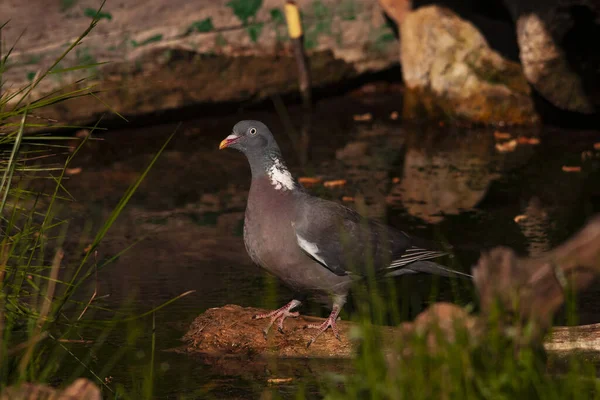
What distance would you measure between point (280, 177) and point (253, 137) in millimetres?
270

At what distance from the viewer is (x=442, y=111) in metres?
10.0

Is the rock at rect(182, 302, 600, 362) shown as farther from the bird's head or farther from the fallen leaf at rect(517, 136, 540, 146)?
the fallen leaf at rect(517, 136, 540, 146)

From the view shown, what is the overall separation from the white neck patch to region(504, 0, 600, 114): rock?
4.28 meters

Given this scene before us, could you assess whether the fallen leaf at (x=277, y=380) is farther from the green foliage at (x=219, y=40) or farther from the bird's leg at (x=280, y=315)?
the green foliage at (x=219, y=40)

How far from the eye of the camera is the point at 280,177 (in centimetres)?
526

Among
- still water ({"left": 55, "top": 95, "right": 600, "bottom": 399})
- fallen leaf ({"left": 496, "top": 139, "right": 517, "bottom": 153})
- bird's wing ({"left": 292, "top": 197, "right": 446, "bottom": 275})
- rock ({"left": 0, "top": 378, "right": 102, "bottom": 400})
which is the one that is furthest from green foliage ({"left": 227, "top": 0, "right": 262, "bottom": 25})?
rock ({"left": 0, "top": 378, "right": 102, "bottom": 400})

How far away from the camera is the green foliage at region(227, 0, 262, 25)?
1001 cm

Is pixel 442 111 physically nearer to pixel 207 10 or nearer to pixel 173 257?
pixel 207 10

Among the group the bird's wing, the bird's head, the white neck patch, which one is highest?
the bird's head

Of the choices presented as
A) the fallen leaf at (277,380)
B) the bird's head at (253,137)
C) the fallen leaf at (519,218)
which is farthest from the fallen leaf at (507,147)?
the fallen leaf at (277,380)

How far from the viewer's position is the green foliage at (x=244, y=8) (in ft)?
32.8

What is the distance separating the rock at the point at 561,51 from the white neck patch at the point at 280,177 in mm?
4276

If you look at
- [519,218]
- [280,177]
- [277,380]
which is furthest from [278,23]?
[277,380]

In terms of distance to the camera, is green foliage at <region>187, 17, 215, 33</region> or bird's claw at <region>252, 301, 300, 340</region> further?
green foliage at <region>187, 17, 215, 33</region>
